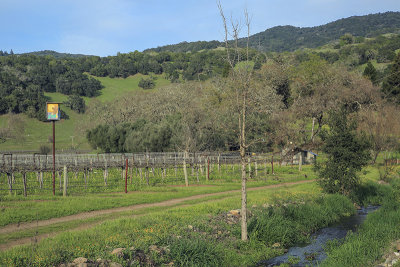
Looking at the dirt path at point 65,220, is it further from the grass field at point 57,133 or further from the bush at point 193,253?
the grass field at point 57,133

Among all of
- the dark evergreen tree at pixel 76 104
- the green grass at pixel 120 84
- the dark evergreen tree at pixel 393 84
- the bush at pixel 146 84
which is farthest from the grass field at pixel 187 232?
A: the bush at pixel 146 84

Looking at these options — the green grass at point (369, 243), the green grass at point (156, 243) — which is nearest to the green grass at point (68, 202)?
the green grass at point (156, 243)

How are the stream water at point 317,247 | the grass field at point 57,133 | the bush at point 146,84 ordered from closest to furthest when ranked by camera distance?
1. the stream water at point 317,247
2. the grass field at point 57,133
3. the bush at point 146,84

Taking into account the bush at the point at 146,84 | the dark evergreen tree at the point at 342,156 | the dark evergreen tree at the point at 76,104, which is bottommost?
the dark evergreen tree at the point at 342,156

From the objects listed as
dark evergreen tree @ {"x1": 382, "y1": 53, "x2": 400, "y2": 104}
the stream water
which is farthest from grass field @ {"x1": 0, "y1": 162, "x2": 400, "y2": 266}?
dark evergreen tree @ {"x1": 382, "y1": 53, "x2": 400, "y2": 104}

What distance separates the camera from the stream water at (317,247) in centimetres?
1504

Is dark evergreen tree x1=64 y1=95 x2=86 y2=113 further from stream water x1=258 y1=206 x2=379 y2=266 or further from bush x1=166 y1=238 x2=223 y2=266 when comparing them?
bush x1=166 y1=238 x2=223 y2=266

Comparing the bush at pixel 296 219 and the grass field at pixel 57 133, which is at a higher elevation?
the grass field at pixel 57 133

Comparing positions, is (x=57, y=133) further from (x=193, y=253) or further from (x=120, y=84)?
(x=193, y=253)

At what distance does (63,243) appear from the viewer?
12586 mm

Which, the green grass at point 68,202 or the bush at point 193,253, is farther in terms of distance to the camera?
the green grass at point 68,202

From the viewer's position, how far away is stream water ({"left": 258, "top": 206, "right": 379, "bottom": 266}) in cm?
1504

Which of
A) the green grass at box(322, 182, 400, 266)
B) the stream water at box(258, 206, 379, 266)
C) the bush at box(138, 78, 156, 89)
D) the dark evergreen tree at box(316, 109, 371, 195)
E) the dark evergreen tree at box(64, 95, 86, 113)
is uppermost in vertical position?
the bush at box(138, 78, 156, 89)

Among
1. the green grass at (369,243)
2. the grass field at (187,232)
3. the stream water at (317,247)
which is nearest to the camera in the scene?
the grass field at (187,232)
